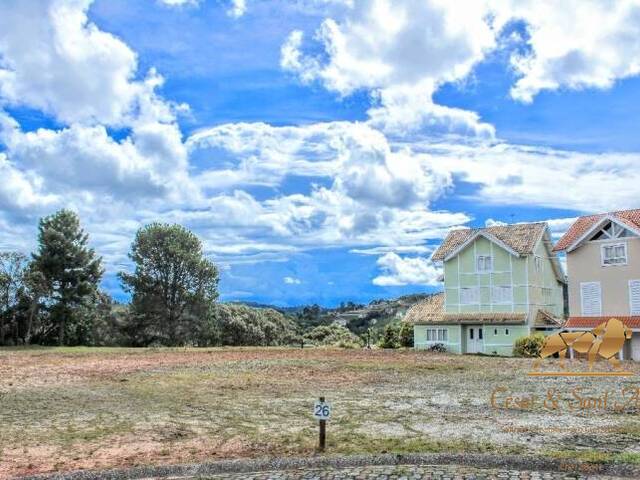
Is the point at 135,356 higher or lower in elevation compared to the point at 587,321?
lower

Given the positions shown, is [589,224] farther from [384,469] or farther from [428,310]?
[384,469]

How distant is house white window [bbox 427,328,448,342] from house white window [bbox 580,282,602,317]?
12305 mm

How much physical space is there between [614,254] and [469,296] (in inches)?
482

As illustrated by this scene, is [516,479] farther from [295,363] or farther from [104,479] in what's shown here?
[295,363]

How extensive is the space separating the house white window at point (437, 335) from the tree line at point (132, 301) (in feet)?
70.3

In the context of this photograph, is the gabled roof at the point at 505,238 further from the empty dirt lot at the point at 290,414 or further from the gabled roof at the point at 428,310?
the empty dirt lot at the point at 290,414

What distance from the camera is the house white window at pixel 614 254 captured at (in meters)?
36.3

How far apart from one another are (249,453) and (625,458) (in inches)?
241

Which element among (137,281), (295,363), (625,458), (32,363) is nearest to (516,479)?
(625,458)

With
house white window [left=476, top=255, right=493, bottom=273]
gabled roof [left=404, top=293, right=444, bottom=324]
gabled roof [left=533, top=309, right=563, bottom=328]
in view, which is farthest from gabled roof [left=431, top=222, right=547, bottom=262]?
gabled roof [left=533, top=309, right=563, bottom=328]

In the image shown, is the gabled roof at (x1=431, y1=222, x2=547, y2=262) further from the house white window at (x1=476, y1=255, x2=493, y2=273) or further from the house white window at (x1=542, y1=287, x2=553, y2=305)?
the house white window at (x1=542, y1=287, x2=553, y2=305)

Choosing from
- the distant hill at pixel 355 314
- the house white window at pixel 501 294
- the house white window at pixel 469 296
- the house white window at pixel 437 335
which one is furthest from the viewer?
the distant hill at pixel 355 314

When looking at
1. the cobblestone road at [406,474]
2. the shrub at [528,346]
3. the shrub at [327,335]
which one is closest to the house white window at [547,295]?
the shrub at [528,346]

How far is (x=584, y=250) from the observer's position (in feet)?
123
